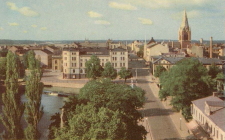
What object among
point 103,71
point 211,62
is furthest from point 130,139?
point 211,62

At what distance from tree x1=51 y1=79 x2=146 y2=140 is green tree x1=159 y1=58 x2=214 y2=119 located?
6209 millimetres

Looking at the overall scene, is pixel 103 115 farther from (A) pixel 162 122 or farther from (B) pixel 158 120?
(B) pixel 158 120

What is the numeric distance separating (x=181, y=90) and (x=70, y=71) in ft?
93.1

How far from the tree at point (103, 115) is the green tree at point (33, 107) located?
159cm

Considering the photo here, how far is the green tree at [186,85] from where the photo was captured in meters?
24.2

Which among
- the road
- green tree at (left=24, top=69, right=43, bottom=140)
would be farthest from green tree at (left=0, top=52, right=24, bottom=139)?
the road

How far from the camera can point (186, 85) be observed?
24.6 m

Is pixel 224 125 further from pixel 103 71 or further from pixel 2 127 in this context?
pixel 103 71

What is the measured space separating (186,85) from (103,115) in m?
12.8

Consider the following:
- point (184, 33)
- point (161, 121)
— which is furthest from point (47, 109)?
point (184, 33)

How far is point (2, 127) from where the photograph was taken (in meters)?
24.2

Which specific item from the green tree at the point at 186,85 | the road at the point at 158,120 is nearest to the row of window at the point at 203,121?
the road at the point at 158,120

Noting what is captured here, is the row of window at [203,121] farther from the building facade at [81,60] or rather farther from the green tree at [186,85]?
the building facade at [81,60]

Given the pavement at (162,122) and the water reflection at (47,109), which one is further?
the water reflection at (47,109)
